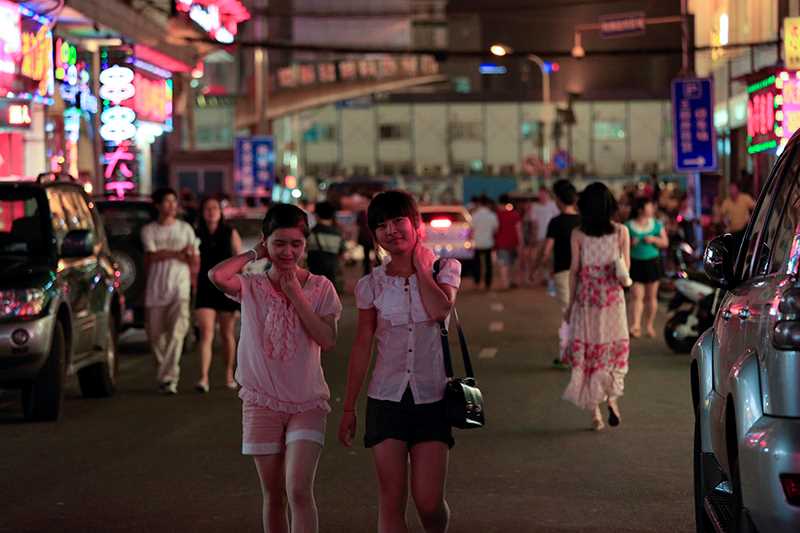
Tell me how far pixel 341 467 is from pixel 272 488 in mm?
3581

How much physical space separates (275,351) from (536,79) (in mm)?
83078

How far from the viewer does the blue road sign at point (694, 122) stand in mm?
30875

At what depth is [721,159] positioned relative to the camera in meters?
40.6

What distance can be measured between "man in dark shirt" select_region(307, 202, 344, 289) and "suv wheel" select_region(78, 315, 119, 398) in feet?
6.92

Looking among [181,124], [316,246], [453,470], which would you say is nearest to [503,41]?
[181,124]

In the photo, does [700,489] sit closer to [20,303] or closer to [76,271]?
[20,303]

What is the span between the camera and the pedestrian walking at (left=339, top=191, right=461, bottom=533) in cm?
636

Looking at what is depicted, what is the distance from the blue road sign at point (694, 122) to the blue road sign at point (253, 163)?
46.0ft

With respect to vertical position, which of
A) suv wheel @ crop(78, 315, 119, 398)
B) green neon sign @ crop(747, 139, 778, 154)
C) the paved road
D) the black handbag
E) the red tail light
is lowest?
the paved road

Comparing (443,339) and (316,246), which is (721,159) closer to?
(316,246)

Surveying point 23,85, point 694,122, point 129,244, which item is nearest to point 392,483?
point 129,244

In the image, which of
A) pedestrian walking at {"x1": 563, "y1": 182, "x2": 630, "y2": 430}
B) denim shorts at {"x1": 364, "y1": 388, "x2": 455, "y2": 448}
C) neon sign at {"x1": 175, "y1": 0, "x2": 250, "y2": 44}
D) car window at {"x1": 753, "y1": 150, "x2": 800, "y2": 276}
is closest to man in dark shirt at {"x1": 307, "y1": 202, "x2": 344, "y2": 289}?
pedestrian walking at {"x1": 563, "y1": 182, "x2": 630, "y2": 430}

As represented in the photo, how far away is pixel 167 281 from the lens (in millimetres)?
14586

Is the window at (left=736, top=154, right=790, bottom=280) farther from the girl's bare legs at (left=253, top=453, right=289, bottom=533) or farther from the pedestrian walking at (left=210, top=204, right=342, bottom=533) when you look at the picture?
the girl's bare legs at (left=253, top=453, right=289, bottom=533)
